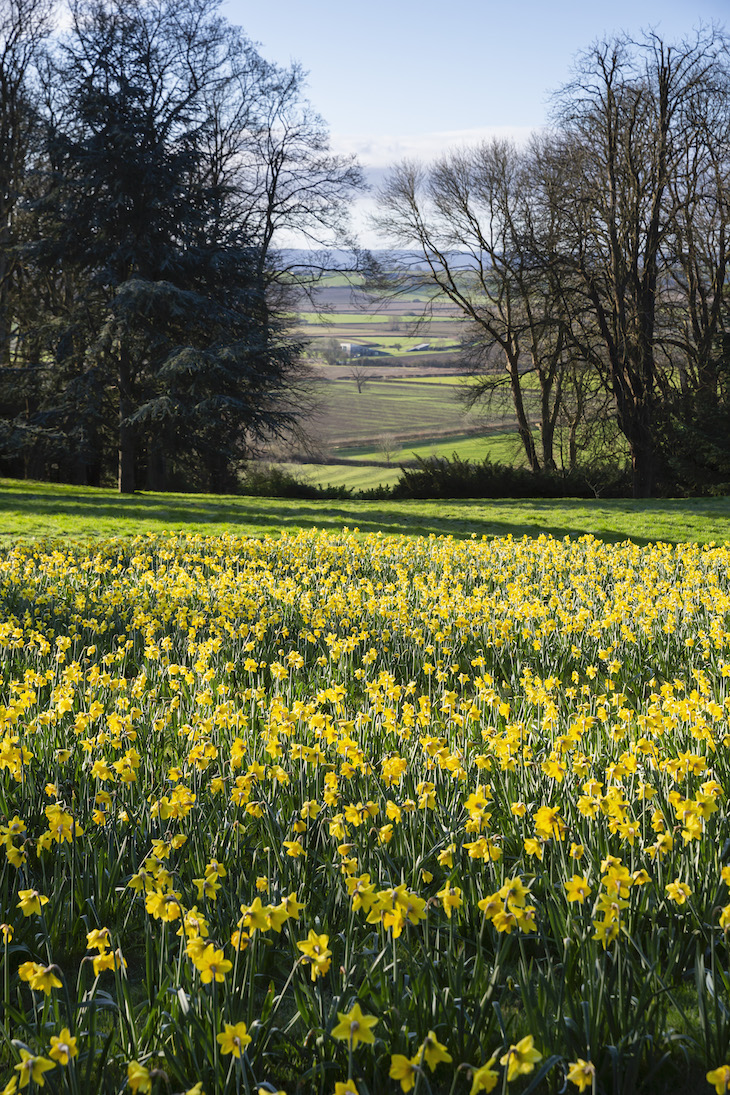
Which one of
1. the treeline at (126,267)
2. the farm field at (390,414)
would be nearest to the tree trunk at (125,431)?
the treeline at (126,267)

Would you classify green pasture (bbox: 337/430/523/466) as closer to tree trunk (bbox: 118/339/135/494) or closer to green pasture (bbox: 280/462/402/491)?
green pasture (bbox: 280/462/402/491)

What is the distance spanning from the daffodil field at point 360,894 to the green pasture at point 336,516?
8308 millimetres

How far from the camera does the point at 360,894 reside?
1.91 metres

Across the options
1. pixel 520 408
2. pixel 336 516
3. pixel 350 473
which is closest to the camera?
pixel 336 516

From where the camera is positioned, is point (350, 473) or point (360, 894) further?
point (350, 473)

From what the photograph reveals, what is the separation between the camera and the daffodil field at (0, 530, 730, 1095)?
194cm

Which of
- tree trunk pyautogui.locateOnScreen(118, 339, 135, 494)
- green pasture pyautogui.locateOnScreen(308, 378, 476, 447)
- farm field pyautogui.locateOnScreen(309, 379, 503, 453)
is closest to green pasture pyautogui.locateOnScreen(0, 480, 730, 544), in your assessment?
tree trunk pyautogui.locateOnScreen(118, 339, 135, 494)

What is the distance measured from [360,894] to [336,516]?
14103 mm

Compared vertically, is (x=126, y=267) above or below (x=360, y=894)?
above

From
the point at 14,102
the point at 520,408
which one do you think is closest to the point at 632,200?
the point at 520,408

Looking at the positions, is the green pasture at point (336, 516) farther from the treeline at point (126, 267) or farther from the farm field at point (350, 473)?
the farm field at point (350, 473)

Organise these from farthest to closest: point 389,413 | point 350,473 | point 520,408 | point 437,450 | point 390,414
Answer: point 389,413, point 390,414, point 437,450, point 350,473, point 520,408

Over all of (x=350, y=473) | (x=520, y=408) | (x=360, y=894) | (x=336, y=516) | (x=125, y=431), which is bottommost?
(x=360, y=894)

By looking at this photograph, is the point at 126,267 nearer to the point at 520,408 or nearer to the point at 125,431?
the point at 125,431
